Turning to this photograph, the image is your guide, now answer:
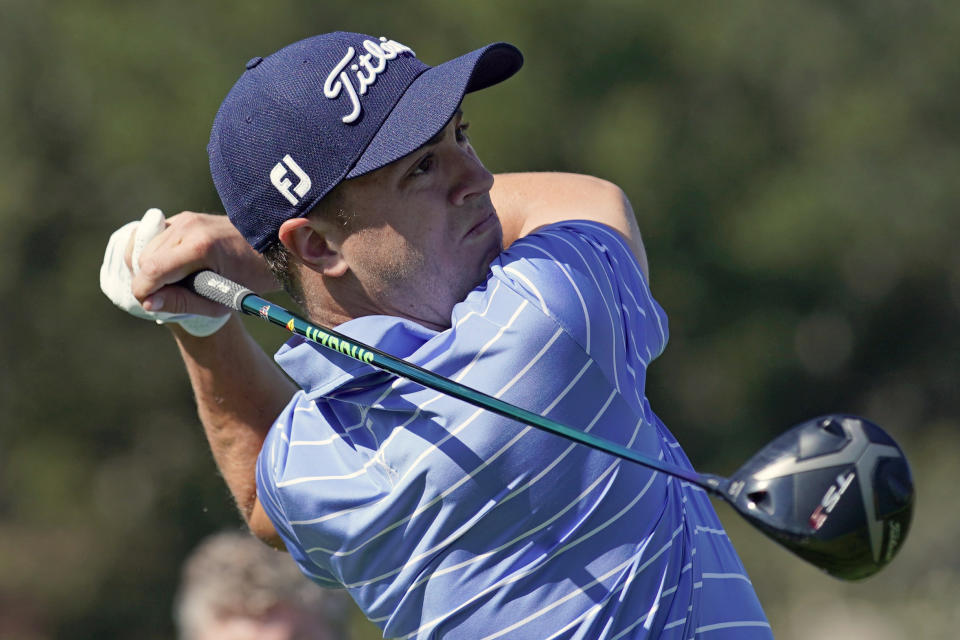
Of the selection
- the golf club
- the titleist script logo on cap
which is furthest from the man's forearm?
the golf club

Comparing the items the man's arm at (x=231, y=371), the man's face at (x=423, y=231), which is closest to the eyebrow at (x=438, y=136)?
the man's face at (x=423, y=231)

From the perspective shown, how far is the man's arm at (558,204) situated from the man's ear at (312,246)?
0.45 meters

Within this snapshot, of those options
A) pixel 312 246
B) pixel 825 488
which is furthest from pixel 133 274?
pixel 825 488

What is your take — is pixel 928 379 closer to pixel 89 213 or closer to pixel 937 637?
pixel 937 637

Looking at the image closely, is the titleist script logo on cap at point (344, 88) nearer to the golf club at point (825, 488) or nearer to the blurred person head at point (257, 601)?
the golf club at point (825, 488)

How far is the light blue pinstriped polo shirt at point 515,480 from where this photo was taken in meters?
2.17

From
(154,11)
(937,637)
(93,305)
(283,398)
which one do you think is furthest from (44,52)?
(283,398)

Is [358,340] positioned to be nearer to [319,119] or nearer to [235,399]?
[319,119]

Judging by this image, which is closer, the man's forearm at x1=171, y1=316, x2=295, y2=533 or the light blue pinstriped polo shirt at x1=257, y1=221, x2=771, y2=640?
the light blue pinstriped polo shirt at x1=257, y1=221, x2=771, y2=640

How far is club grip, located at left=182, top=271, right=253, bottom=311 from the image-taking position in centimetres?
261

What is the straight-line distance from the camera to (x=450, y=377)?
2.20 m

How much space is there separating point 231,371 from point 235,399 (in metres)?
0.07

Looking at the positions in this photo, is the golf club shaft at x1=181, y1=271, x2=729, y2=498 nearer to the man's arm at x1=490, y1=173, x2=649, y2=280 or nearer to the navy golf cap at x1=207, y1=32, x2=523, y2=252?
the navy golf cap at x1=207, y1=32, x2=523, y2=252

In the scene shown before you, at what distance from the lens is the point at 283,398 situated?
10.4ft
